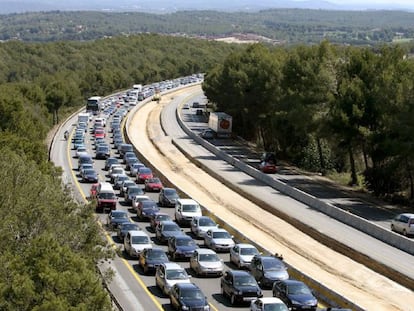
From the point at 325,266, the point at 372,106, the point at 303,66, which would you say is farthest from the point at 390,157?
the point at 325,266

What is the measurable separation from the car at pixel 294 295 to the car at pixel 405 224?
15770 millimetres

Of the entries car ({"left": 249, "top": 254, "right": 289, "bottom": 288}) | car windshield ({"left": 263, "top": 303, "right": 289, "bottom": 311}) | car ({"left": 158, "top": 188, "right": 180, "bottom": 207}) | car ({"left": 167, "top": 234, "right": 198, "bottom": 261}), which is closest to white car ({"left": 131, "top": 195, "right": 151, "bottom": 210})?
car ({"left": 158, "top": 188, "right": 180, "bottom": 207})

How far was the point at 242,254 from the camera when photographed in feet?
124

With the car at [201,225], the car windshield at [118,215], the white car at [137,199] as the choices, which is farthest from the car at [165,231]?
the white car at [137,199]

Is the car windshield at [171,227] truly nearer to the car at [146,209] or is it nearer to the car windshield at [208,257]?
the car at [146,209]

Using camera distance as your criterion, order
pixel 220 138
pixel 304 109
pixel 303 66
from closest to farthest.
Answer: pixel 304 109 < pixel 303 66 < pixel 220 138

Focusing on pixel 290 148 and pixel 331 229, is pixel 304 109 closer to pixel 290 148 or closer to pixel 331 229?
pixel 290 148

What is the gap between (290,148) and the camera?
8375 centimetres

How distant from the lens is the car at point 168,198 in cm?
5334

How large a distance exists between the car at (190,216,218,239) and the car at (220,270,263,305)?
10.9 meters

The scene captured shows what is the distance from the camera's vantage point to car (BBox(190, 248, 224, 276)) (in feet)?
118

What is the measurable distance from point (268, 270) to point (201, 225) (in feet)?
33.3

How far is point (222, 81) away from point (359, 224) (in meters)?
55.7

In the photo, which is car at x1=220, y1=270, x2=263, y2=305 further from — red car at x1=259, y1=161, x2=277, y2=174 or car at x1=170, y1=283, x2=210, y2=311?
red car at x1=259, y1=161, x2=277, y2=174
